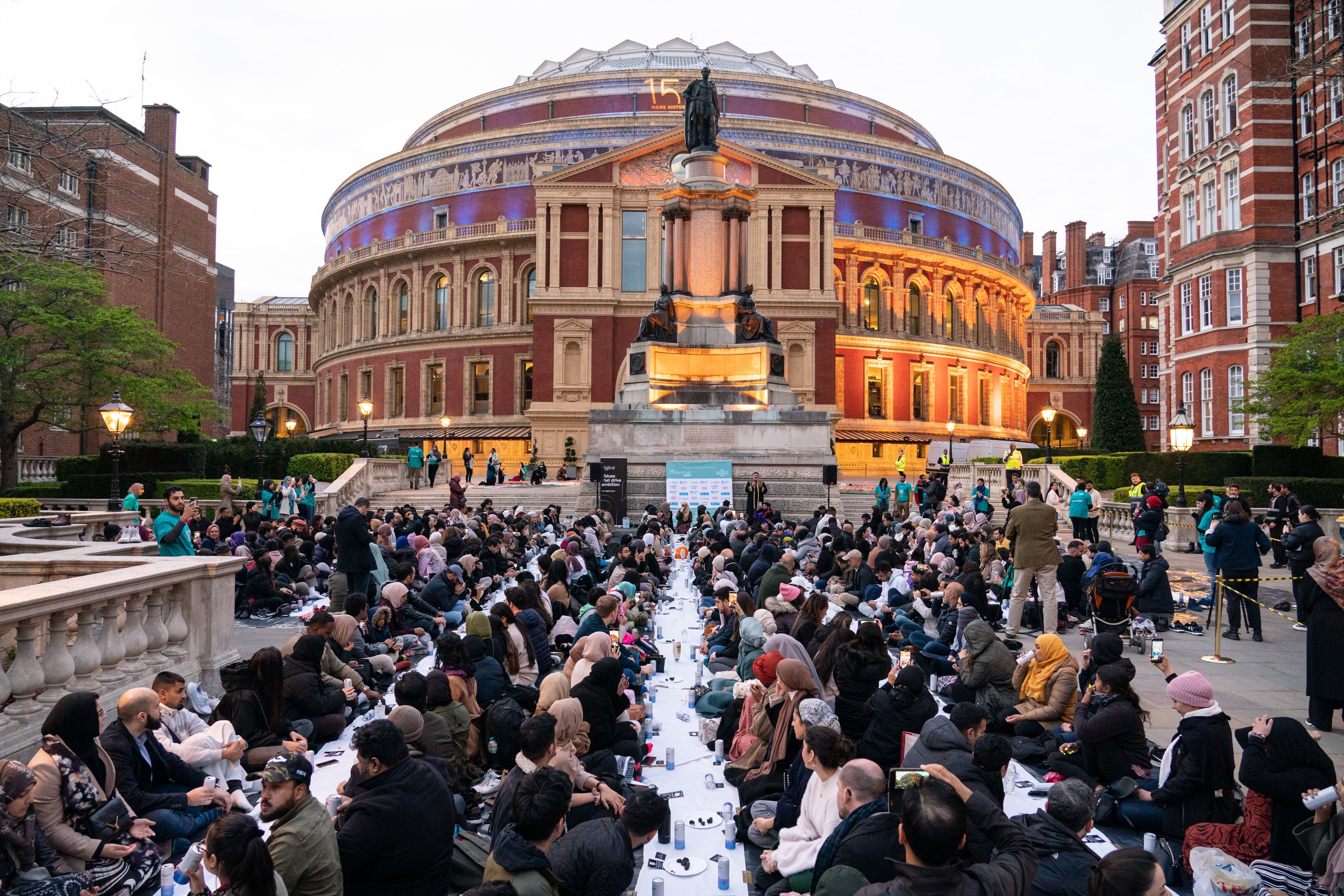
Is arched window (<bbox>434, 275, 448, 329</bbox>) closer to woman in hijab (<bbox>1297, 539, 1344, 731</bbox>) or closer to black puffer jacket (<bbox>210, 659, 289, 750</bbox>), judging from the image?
black puffer jacket (<bbox>210, 659, 289, 750</bbox>)

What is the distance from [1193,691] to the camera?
5.89 metres

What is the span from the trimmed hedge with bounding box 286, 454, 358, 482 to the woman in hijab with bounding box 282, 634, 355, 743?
85.0 feet

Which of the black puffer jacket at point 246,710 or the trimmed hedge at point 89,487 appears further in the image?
the trimmed hedge at point 89,487

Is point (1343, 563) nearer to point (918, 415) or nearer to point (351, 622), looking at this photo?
point (351, 622)

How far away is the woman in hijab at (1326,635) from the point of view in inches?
321

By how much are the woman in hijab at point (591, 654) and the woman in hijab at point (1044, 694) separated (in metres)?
3.97

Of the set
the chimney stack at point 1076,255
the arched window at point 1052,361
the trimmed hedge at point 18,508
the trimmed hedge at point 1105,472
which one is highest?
the chimney stack at point 1076,255

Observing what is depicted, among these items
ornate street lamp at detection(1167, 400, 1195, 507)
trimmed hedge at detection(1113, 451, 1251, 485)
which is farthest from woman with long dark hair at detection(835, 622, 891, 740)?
trimmed hedge at detection(1113, 451, 1251, 485)

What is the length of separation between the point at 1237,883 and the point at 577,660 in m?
5.33

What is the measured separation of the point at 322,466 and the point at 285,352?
4913 centimetres

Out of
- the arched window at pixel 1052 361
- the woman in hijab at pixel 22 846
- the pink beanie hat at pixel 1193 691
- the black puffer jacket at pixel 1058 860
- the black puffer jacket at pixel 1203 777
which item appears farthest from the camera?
the arched window at pixel 1052 361

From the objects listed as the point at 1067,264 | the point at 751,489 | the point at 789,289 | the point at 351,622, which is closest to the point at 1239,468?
the point at 751,489

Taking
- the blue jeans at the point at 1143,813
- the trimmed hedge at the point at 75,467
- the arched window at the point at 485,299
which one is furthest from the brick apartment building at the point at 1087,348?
the blue jeans at the point at 1143,813

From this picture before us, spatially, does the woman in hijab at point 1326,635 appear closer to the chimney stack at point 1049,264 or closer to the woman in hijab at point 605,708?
the woman in hijab at point 605,708
